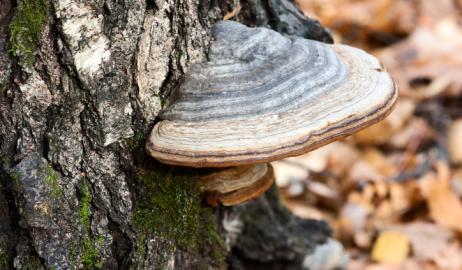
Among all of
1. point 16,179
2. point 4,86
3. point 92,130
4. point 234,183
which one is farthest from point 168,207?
point 4,86

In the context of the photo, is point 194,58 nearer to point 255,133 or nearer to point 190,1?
point 190,1

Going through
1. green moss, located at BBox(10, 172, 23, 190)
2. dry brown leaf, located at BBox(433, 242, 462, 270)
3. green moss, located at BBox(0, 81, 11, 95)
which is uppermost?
green moss, located at BBox(0, 81, 11, 95)

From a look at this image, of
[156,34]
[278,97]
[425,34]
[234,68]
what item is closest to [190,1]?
[156,34]

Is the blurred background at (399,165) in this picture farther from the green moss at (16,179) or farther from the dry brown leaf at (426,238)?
the green moss at (16,179)

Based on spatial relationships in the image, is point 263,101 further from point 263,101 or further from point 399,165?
point 399,165

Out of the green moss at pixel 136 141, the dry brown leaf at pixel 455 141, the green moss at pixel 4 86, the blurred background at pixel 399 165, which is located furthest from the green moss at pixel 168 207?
the dry brown leaf at pixel 455 141

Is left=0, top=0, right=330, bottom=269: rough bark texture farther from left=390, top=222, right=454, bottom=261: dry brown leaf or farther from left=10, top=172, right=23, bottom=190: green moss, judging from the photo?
left=390, top=222, right=454, bottom=261: dry brown leaf

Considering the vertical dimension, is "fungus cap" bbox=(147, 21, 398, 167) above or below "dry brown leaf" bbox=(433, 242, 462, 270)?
above

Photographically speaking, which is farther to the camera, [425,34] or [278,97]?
[425,34]

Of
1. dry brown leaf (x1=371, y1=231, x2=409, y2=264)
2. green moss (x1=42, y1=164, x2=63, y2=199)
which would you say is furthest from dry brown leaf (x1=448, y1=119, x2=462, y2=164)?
green moss (x1=42, y1=164, x2=63, y2=199)
